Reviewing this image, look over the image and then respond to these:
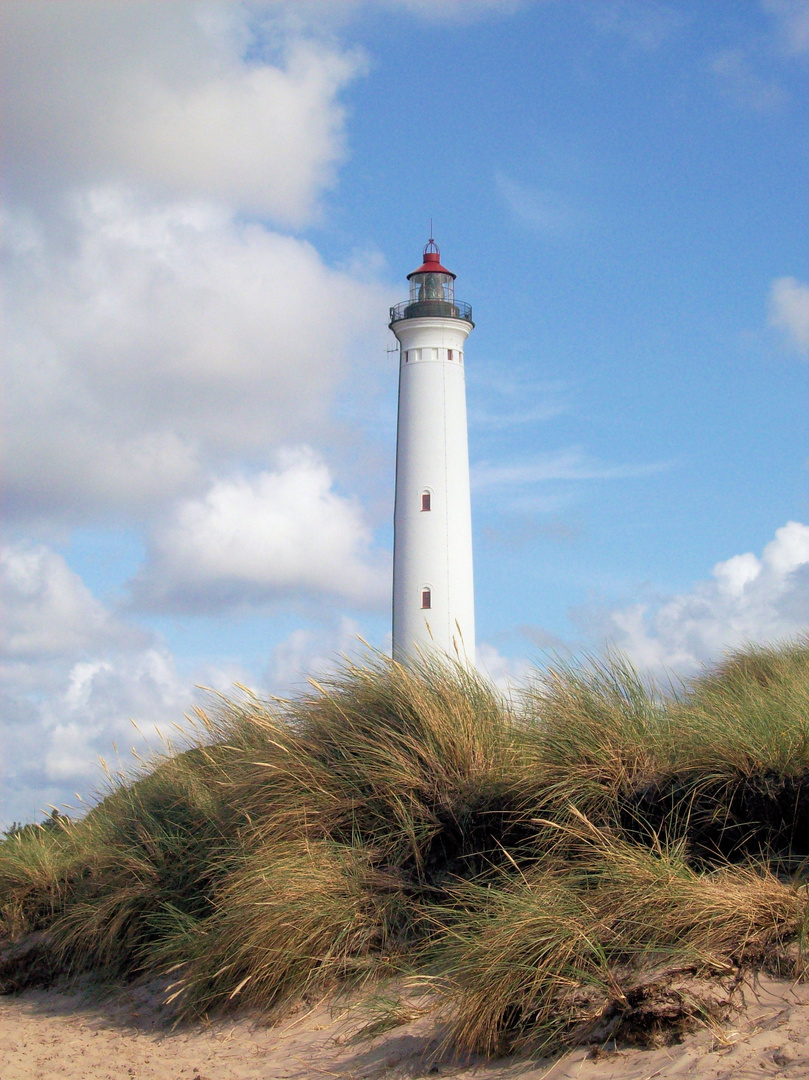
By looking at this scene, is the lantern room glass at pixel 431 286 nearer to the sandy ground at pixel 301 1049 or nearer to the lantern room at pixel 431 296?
the lantern room at pixel 431 296

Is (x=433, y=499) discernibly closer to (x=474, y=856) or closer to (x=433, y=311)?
(x=433, y=311)

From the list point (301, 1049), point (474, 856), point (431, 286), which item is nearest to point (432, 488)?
point (431, 286)

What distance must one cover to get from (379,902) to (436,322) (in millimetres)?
24974

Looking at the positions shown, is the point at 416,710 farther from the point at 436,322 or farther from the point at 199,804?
the point at 436,322

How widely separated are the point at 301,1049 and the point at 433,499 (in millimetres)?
22743

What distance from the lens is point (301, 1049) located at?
555 cm

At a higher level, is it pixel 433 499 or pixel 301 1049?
pixel 433 499

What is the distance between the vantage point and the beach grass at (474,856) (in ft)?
16.0

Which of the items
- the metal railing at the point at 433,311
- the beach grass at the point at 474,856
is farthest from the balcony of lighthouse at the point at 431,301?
the beach grass at the point at 474,856

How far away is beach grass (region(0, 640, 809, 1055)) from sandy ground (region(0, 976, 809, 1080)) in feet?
0.50

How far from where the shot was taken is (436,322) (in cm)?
2964

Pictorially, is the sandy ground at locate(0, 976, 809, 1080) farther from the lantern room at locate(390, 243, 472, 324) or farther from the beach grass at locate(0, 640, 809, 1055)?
the lantern room at locate(390, 243, 472, 324)

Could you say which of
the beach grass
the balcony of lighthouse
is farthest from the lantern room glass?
the beach grass

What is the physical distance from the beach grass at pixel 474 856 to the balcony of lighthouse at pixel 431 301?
23.2 metres
